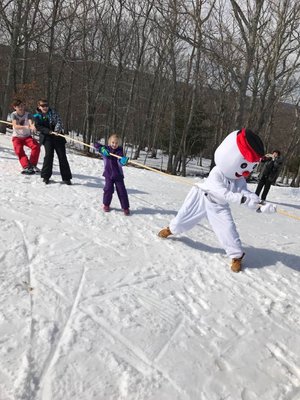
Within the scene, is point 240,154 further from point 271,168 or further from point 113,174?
point 271,168

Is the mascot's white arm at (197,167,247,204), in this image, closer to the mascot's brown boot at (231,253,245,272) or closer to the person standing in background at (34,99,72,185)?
the mascot's brown boot at (231,253,245,272)

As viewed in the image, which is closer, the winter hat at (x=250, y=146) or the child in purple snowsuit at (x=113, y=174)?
the winter hat at (x=250, y=146)

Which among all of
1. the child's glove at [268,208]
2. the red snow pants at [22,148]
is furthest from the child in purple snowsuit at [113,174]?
the child's glove at [268,208]

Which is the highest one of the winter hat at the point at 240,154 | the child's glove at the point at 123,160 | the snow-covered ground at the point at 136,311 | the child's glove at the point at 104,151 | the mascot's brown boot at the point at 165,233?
the winter hat at the point at 240,154

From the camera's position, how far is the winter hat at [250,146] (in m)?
4.89

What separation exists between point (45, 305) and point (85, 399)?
3.91ft

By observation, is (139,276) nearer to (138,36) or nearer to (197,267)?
(197,267)

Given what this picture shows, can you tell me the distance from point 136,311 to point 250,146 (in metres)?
2.56

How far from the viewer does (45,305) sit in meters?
3.62

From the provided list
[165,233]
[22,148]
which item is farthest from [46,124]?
[165,233]

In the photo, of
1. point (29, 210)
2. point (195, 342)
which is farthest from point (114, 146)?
point (195, 342)

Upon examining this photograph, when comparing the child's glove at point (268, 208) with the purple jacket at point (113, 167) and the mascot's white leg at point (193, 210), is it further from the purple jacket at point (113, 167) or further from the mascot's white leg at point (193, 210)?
the purple jacket at point (113, 167)

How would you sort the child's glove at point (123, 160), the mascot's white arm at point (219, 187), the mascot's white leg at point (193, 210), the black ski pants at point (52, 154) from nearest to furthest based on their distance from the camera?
the mascot's white arm at point (219, 187) → the mascot's white leg at point (193, 210) → the child's glove at point (123, 160) → the black ski pants at point (52, 154)

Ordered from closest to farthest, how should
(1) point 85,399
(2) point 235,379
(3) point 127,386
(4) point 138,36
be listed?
(1) point 85,399, (3) point 127,386, (2) point 235,379, (4) point 138,36
